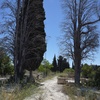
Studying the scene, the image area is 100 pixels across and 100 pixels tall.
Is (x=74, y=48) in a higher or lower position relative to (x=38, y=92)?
higher

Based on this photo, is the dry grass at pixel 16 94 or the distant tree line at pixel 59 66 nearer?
the dry grass at pixel 16 94

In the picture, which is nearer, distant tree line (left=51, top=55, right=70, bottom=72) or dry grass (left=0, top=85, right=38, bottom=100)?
dry grass (left=0, top=85, right=38, bottom=100)

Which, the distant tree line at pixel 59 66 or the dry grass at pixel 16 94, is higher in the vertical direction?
the distant tree line at pixel 59 66

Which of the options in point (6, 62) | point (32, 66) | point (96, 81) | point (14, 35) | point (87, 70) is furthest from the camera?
point (6, 62)

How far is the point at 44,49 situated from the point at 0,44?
16.9 feet

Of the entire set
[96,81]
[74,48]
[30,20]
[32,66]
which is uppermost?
[30,20]

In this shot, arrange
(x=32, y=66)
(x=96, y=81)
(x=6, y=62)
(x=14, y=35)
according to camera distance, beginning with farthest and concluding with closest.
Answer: (x=6, y=62) < (x=32, y=66) < (x=14, y=35) < (x=96, y=81)

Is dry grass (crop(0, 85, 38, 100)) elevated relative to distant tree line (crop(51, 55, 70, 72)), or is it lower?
lower

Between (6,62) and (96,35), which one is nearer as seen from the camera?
(96,35)

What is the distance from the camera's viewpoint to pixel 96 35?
22.5m

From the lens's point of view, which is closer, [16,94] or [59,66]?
[16,94]

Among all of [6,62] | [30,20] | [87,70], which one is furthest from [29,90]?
[6,62]

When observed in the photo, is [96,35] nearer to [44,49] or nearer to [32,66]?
[44,49]

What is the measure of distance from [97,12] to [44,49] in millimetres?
6334
